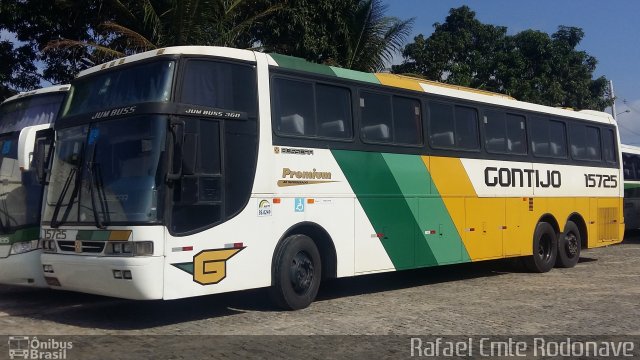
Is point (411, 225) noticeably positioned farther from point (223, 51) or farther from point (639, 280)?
point (639, 280)

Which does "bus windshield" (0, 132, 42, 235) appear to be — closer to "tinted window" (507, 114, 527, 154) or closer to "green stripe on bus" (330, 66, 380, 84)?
"green stripe on bus" (330, 66, 380, 84)

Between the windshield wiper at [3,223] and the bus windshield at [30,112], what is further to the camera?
the bus windshield at [30,112]

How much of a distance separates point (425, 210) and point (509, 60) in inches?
737

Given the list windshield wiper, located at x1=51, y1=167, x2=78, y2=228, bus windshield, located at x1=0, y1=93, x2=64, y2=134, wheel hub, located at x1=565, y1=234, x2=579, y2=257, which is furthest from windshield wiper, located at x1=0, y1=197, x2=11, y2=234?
wheel hub, located at x1=565, y1=234, x2=579, y2=257

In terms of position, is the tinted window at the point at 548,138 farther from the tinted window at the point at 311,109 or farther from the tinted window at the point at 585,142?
the tinted window at the point at 311,109

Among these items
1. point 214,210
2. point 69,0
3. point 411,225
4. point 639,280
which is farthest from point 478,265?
point 69,0

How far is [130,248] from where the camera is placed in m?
7.72

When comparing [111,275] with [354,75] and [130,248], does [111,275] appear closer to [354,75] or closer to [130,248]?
[130,248]

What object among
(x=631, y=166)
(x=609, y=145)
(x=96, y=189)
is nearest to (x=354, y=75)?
(x=96, y=189)

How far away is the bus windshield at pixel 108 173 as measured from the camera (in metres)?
7.84

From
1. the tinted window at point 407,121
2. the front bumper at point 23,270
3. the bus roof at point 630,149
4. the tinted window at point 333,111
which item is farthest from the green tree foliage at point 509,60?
the front bumper at point 23,270

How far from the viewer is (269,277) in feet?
29.2

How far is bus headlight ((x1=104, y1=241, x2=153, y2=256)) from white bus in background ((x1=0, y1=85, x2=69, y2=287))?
2176mm

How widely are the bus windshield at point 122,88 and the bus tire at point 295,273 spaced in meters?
2.66
